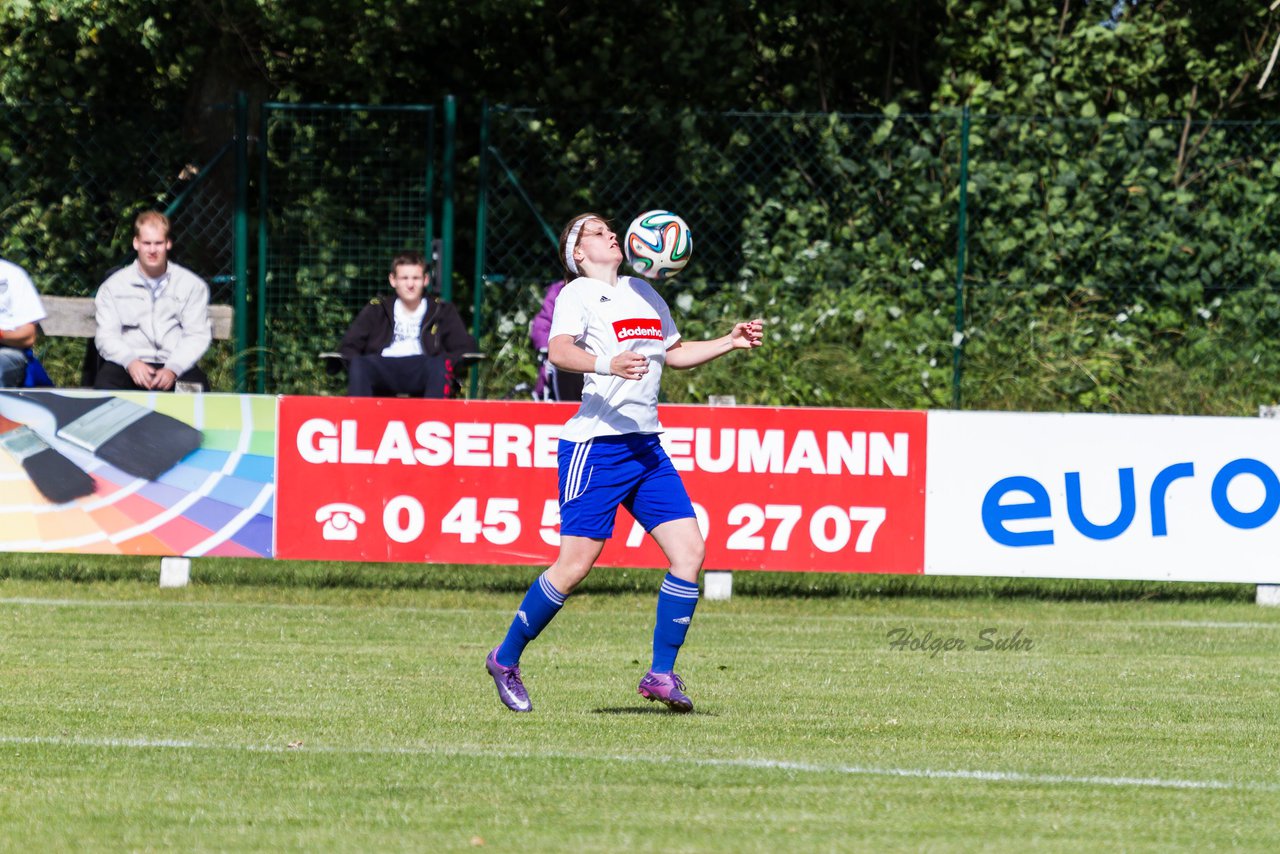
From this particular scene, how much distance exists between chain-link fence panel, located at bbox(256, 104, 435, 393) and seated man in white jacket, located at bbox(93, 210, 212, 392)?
361 centimetres

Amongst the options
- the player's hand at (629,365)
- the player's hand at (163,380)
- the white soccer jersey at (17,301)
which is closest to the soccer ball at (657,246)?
the player's hand at (629,365)

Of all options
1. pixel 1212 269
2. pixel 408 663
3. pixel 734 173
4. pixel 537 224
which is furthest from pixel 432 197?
pixel 408 663

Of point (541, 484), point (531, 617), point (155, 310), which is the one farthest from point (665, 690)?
point (155, 310)

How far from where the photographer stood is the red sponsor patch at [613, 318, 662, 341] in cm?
759

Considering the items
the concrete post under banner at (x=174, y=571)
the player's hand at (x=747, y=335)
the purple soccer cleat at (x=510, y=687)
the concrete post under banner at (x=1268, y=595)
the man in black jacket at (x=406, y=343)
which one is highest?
the player's hand at (x=747, y=335)

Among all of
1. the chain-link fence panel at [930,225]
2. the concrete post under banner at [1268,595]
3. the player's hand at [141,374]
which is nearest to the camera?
the concrete post under banner at [1268,595]

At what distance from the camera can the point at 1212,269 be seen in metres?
17.1

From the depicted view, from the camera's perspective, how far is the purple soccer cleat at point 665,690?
761cm

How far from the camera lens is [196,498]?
479 inches

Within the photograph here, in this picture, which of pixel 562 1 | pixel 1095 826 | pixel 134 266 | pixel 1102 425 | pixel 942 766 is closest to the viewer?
pixel 1095 826

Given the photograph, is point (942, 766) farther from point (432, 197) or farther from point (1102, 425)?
point (432, 197)

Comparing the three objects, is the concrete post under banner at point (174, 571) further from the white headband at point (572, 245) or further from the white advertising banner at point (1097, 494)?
the white headband at point (572, 245)

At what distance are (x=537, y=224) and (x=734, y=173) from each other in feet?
5.90

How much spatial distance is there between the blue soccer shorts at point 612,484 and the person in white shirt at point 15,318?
6.21 meters
